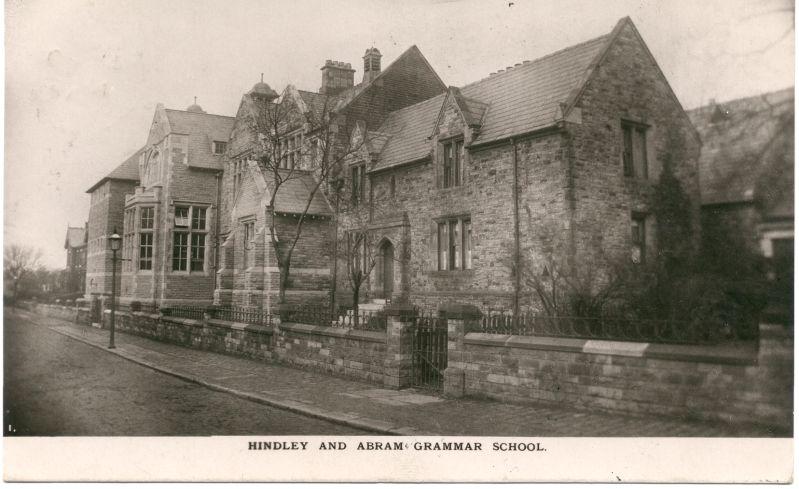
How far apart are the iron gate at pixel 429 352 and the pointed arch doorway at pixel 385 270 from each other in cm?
1010

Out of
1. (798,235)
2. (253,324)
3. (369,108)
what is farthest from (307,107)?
(798,235)

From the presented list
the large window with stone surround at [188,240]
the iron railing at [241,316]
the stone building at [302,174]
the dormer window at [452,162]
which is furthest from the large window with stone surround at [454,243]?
the large window with stone surround at [188,240]

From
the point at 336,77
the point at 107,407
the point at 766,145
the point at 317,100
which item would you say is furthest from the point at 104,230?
the point at 766,145

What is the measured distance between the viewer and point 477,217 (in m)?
18.3

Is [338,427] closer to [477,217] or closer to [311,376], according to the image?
[311,376]

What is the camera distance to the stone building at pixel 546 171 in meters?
16.0

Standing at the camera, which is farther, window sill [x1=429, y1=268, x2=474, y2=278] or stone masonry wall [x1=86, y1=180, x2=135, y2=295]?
stone masonry wall [x1=86, y1=180, x2=135, y2=295]

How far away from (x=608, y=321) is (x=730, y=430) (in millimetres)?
2205

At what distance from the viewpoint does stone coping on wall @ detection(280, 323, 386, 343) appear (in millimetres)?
12370

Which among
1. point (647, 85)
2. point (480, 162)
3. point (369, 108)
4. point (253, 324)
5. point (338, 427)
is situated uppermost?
point (369, 108)

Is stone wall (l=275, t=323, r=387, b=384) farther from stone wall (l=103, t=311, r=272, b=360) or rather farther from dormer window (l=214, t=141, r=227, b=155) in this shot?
dormer window (l=214, t=141, r=227, b=155)

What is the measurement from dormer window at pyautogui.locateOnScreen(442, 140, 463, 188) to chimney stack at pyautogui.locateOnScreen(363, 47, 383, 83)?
844cm

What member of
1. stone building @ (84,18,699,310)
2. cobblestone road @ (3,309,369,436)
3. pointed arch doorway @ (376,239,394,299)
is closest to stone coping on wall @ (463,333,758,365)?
cobblestone road @ (3,309,369,436)

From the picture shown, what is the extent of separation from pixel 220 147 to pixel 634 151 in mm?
23795
